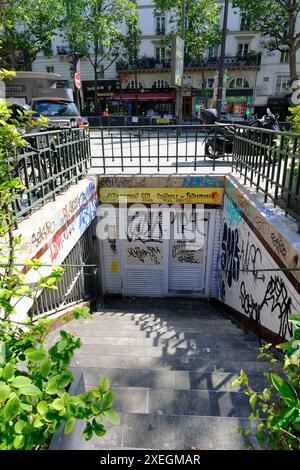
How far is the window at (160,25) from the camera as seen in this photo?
3366cm

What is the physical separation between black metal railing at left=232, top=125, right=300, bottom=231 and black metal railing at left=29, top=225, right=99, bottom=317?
279 centimetres

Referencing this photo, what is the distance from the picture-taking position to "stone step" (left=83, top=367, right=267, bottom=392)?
348 cm

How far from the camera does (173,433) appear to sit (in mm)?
2654

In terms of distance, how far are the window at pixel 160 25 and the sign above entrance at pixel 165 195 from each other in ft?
113

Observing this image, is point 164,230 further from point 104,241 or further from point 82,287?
point 82,287

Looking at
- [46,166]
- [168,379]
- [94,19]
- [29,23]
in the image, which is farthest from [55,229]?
[94,19]

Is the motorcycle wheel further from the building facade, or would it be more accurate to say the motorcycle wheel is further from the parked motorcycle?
the building facade

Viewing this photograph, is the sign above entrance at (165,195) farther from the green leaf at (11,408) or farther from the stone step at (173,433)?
the green leaf at (11,408)

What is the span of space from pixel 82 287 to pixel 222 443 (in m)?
5.19

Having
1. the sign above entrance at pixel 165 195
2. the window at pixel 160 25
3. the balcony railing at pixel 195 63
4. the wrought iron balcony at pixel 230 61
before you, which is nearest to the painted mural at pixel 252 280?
the sign above entrance at pixel 165 195

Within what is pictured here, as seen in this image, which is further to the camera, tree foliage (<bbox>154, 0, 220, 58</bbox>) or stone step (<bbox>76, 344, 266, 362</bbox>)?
tree foliage (<bbox>154, 0, 220, 58</bbox>)

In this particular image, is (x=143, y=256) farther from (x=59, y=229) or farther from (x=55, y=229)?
(x=55, y=229)

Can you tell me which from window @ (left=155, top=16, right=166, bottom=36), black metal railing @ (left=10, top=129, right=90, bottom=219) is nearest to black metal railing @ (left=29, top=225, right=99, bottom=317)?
black metal railing @ (left=10, top=129, right=90, bottom=219)

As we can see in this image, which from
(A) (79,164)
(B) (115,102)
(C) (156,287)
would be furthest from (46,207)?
(B) (115,102)
